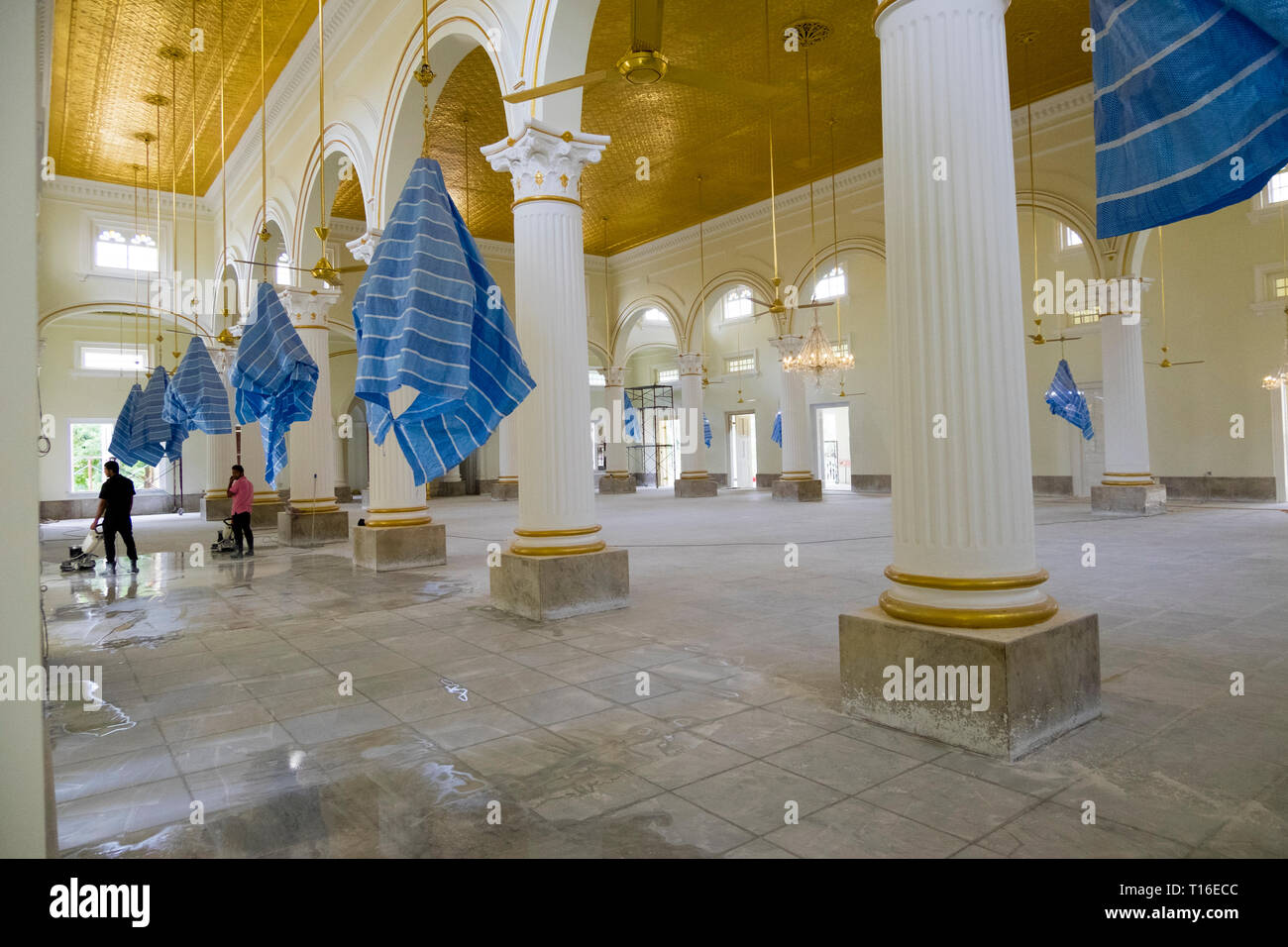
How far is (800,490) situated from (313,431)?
9.76 m

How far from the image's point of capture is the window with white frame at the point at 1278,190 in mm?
11969

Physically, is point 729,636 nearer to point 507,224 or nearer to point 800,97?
point 800,97

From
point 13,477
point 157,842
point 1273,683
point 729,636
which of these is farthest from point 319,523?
point 1273,683

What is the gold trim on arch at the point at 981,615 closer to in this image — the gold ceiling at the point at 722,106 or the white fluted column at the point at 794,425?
the gold ceiling at the point at 722,106

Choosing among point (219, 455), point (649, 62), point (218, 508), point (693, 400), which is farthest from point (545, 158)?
point (693, 400)

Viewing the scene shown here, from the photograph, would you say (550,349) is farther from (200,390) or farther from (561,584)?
(200,390)

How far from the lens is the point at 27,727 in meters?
1.59

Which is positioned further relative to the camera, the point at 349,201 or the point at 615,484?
the point at 615,484

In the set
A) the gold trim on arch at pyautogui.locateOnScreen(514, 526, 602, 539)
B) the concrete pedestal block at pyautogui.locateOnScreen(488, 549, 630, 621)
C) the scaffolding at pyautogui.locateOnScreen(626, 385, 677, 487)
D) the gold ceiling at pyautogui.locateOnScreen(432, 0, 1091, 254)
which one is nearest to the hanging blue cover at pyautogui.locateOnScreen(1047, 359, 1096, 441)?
the gold ceiling at pyautogui.locateOnScreen(432, 0, 1091, 254)

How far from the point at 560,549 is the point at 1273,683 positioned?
4.03m

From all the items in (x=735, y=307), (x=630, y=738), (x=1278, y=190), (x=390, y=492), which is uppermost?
(x=735, y=307)

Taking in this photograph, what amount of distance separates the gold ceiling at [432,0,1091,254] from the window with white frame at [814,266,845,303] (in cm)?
309

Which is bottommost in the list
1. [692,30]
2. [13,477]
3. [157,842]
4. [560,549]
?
[157,842]

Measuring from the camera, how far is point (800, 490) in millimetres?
16156
